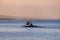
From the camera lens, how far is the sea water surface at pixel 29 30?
124 centimetres

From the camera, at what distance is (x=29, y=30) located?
1.32m

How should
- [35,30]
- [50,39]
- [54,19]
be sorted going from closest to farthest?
[50,39] → [35,30] → [54,19]

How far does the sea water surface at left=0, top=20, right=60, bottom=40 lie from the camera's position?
1242 mm

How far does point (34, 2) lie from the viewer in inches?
59.0

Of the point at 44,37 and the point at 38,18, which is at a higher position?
the point at 38,18

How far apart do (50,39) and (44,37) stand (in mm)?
54

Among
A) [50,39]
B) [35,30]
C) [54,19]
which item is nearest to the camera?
[50,39]

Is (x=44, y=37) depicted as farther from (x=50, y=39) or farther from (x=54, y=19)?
(x=54, y=19)

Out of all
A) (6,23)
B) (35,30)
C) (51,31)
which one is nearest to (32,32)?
(35,30)

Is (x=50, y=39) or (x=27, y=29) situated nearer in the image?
(x=50, y=39)

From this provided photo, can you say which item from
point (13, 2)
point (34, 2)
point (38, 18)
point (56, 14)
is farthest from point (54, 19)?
point (13, 2)

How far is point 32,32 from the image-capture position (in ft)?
4.29

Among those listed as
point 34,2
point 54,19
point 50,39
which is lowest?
point 50,39

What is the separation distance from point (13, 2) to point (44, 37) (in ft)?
1.68
